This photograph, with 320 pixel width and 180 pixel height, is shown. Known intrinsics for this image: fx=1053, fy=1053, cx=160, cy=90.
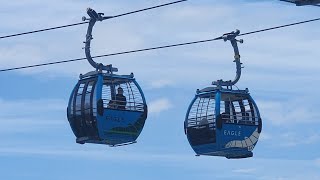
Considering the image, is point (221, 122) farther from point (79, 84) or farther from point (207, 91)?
point (79, 84)

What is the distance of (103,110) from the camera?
2780 cm

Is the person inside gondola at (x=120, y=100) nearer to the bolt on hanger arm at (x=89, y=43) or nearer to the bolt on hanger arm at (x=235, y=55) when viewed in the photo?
the bolt on hanger arm at (x=89, y=43)

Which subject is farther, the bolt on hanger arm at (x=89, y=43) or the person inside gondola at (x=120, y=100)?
the person inside gondola at (x=120, y=100)

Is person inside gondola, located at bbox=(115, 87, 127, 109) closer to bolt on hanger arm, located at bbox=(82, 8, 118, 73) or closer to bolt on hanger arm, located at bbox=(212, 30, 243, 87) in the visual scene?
bolt on hanger arm, located at bbox=(82, 8, 118, 73)

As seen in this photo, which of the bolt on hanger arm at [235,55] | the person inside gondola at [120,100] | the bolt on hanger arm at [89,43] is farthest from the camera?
the bolt on hanger arm at [235,55]

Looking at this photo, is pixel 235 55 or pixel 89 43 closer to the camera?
pixel 89 43

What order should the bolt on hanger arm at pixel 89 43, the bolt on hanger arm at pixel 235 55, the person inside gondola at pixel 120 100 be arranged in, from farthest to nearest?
the bolt on hanger arm at pixel 235 55 → the person inside gondola at pixel 120 100 → the bolt on hanger arm at pixel 89 43

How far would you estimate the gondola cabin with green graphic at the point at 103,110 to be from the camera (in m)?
27.8

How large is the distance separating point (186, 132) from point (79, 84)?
3554 millimetres

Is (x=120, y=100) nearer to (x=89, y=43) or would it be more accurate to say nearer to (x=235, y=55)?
(x=89, y=43)

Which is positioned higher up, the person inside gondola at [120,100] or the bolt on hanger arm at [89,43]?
the bolt on hanger arm at [89,43]

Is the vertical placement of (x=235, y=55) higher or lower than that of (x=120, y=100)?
higher

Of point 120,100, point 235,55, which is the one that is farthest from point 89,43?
point 235,55

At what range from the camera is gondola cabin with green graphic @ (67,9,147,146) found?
2778 centimetres
